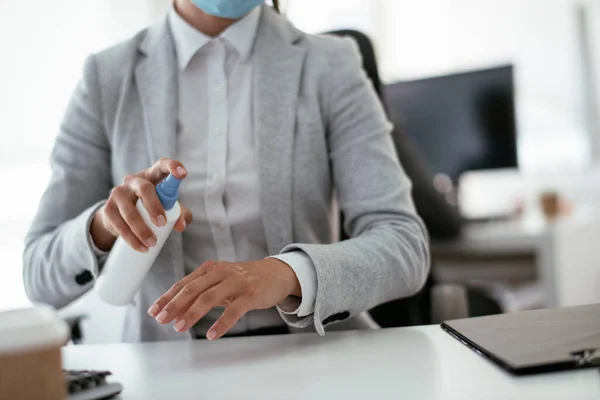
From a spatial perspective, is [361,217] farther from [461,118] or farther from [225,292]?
[461,118]

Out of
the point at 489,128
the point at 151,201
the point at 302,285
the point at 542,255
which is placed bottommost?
the point at 542,255

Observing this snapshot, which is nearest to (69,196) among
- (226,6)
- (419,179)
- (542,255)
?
(226,6)

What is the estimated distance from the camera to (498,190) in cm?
307

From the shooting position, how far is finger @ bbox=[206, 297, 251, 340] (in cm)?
58

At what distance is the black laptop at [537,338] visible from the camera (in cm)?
47

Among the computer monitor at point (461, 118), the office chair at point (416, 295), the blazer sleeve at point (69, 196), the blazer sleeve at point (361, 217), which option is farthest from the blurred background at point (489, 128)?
the blazer sleeve at point (69, 196)

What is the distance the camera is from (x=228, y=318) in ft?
1.93

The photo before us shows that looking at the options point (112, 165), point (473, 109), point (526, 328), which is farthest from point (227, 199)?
point (473, 109)

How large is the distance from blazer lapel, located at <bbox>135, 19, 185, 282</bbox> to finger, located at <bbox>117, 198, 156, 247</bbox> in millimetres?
192

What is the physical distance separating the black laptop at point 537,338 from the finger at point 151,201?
34cm

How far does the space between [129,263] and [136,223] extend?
7 cm

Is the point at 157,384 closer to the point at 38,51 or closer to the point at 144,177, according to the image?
the point at 144,177

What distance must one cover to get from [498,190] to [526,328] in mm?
2626

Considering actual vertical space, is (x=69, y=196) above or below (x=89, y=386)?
above
